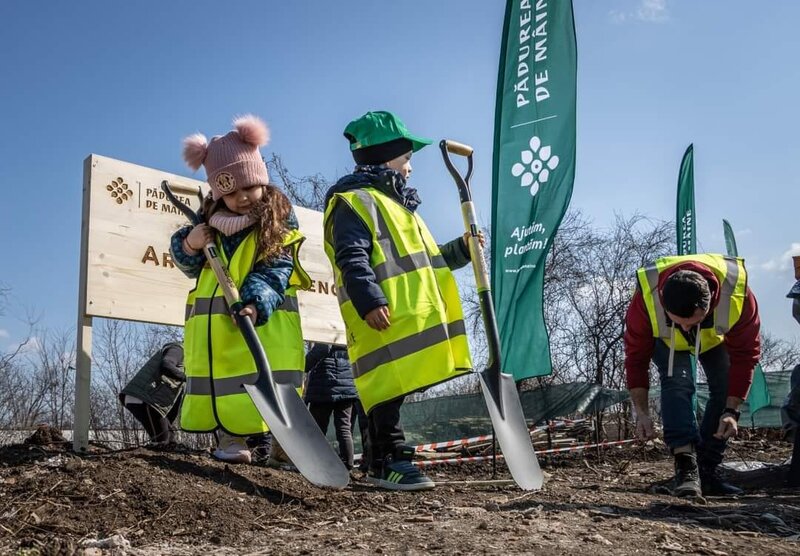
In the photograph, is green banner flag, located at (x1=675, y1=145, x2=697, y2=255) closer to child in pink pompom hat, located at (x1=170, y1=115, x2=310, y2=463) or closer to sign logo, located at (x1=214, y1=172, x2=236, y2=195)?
child in pink pompom hat, located at (x1=170, y1=115, x2=310, y2=463)

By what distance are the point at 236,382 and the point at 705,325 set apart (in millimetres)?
2492

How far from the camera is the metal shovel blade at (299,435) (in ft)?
10.3

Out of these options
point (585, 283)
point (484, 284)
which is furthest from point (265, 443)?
point (585, 283)

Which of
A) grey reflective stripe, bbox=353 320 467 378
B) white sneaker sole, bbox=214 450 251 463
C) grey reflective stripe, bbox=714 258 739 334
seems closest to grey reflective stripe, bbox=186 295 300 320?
grey reflective stripe, bbox=353 320 467 378

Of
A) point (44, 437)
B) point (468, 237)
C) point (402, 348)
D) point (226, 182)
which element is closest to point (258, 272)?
point (226, 182)

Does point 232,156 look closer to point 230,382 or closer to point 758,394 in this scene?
point 230,382

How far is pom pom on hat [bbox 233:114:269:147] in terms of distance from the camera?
4062 millimetres

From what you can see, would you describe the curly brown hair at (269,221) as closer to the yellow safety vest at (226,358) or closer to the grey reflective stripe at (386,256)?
the yellow safety vest at (226,358)

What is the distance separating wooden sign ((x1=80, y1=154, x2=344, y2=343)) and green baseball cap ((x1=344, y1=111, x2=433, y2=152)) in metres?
1.26

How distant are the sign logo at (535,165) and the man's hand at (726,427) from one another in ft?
7.22

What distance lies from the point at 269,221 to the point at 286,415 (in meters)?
1.06

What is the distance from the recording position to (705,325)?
4102 mm

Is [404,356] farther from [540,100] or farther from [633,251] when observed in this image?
[633,251]

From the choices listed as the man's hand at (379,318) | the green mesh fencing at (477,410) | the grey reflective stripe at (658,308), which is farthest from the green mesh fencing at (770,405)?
the man's hand at (379,318)
